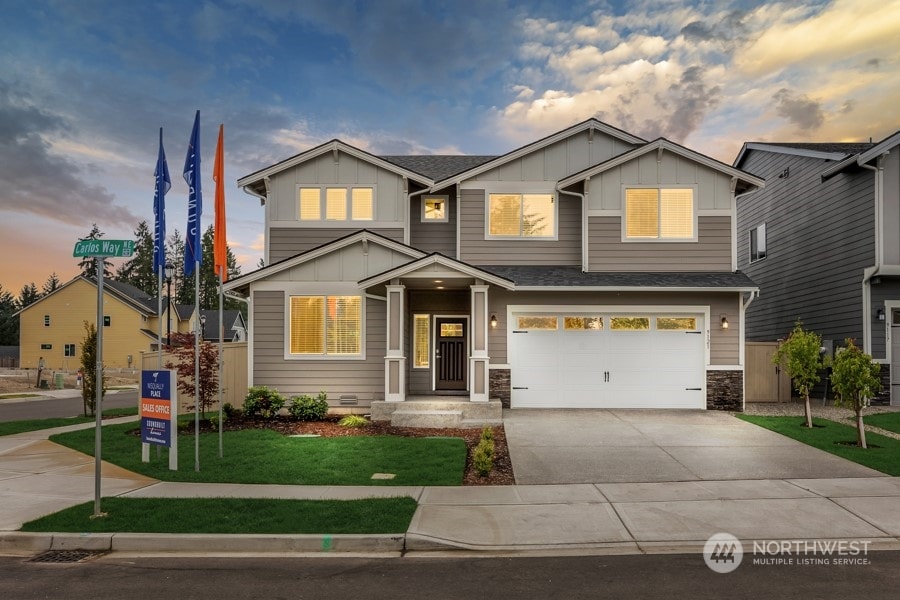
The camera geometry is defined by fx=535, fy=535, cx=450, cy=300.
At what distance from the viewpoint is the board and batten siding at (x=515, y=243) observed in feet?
52.8

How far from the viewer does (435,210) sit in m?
17.0

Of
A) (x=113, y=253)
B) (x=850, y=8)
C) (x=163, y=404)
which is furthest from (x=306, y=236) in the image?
(x=850, y=8)

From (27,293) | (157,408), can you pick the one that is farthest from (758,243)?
(27,293)

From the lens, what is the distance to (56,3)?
17.0 m

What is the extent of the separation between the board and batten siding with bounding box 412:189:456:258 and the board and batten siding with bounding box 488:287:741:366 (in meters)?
2.70

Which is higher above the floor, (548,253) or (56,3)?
(56,3)

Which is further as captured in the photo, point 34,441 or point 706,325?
point 706,325

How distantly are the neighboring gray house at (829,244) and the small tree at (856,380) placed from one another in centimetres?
595

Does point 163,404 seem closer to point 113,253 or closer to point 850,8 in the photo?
point 113,253

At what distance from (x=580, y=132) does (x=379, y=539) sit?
14227 mm

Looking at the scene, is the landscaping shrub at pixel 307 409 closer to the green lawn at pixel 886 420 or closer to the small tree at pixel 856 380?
the small tree at pixel 856 380

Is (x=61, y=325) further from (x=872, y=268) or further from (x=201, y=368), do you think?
(x=872, y=268)

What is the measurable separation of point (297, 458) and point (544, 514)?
4809 millimetres

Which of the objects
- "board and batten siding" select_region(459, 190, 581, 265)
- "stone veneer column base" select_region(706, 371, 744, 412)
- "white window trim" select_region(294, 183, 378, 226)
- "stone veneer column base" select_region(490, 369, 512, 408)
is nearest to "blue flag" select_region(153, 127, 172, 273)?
"white window trim" select_region(294, 183, 378, 226)
